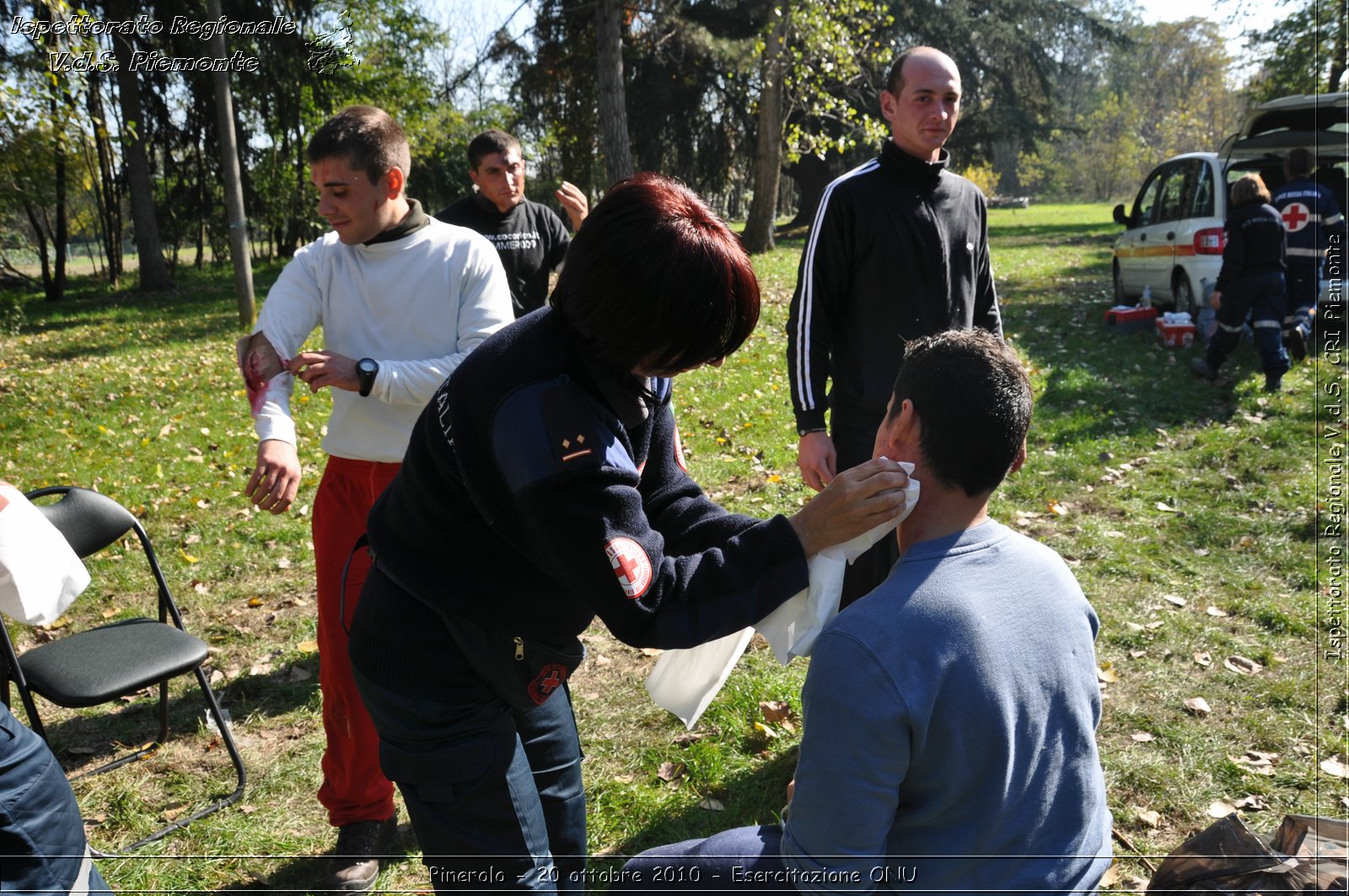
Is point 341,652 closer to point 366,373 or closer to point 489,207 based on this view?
point 366,373

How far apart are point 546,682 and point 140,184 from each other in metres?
22.1

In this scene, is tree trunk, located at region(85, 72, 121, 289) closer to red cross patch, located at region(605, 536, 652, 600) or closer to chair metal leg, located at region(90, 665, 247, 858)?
chair metal leg, located at region(90, 665, 247, 858)

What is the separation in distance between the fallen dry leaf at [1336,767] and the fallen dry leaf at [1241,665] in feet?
2.06

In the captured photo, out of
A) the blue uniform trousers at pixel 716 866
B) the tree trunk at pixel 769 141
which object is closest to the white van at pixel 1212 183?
the tree trunk at pixel 769 141

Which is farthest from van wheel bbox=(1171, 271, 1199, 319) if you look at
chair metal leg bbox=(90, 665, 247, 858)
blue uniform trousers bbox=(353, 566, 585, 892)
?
blue uniform trousers bbox=(353, 566, 585, 892)

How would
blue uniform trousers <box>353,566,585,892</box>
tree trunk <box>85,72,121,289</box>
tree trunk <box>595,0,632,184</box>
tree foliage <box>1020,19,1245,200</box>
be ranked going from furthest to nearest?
tree foliage <box>1020,19,1245,200</box> → tree trunk <box>85,72,121,289</box> → tree trunk <box>595,0,632,184</box> → blue uniform trousers <box>353,566,585,892</box>

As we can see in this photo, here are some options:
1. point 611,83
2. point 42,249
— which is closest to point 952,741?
point 611,83

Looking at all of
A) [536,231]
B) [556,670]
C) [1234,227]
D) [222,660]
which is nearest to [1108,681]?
[556,670]

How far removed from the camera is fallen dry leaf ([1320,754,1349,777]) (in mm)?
3535

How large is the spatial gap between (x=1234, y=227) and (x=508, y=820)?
9543mm

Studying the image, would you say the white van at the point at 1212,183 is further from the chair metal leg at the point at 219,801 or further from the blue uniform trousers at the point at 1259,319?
the chair metal leg at the point at 219,801

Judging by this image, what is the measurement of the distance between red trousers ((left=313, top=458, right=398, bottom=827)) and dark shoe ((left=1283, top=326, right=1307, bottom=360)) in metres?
9.67

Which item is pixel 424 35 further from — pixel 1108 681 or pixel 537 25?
pixel 1108 681

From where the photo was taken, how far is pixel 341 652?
121 inches
